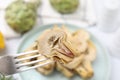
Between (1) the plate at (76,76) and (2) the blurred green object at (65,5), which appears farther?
(2) the blurred green object at (65,5)

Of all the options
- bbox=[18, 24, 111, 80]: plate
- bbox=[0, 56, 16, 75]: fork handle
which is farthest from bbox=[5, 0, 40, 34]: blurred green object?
bbox=[0, 56, 16, 75]: fork handle

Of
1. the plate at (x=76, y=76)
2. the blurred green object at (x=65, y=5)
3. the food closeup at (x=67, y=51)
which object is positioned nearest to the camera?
the food closeup at (x=67, y=51)

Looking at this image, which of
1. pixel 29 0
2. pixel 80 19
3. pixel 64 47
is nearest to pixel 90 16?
pixel 80 19

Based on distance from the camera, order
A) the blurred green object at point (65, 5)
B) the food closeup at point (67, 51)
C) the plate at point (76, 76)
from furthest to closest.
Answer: the blurred green object at point (65, 5) → the plate at point (76, 76) → the food closeup at point (67, 51)

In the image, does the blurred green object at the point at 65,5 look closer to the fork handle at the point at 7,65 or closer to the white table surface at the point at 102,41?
the white table surface at the point at 102,41

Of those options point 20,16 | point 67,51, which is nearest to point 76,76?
point 67,51

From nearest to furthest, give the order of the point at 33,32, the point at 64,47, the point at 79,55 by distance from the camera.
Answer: the point at 64,47
the point at 79,55
the point at 33,32

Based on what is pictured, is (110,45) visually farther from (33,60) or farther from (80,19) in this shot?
(33,60)

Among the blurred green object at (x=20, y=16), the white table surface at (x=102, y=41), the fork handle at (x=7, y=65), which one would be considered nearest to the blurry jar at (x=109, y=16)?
the white table surface at (x=102, y=41)
